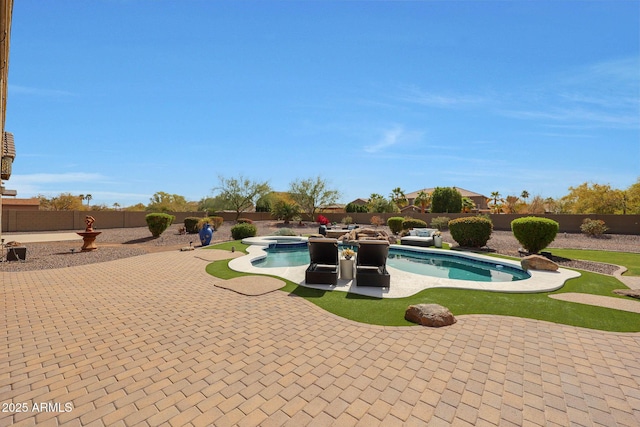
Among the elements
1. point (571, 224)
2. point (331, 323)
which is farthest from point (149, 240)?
point (571, 224)

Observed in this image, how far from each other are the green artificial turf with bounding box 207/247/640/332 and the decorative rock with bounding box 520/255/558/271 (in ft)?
4.49

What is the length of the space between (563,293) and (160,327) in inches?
345

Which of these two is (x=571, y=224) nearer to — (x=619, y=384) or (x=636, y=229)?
(x=636, y=229)

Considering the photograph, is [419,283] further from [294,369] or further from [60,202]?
[60,202]

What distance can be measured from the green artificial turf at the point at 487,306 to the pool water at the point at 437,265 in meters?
2.20

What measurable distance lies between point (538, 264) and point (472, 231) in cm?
559

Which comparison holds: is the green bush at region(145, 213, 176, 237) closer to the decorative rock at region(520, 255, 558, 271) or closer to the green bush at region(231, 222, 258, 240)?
the green bush at region(231, 222, 258, 240)

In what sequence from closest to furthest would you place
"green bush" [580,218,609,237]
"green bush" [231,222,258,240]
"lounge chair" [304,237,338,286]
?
1. "lounge chair" [304,237,338,286]
2. "green bush" [231,222,258,240]
3. "green bush" [580,218,609,237]

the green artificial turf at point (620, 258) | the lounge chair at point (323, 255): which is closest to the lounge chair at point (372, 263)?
the lounge chair at point (323, 255)

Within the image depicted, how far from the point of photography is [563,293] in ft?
22.7

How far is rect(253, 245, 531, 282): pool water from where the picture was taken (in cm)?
970

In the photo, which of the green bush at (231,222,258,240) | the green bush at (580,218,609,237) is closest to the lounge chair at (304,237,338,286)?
the green bush at (231,222,258,240)

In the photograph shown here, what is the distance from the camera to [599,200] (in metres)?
30.5

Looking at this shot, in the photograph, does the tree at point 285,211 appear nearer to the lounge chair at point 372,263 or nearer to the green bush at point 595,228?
the lounge chair at point 372,263
